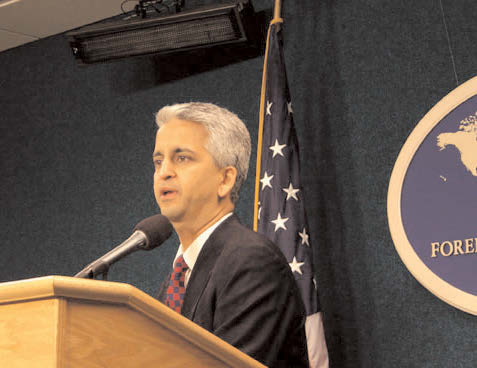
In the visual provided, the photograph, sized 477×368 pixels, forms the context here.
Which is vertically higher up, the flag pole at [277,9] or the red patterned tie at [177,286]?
the flag pole at [277,9]

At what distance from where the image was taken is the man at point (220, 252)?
4.03 feet

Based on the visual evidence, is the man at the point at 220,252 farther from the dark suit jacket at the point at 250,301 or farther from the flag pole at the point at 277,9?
the flag pole at the point at 277,9

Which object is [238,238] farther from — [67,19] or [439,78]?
[67,19]

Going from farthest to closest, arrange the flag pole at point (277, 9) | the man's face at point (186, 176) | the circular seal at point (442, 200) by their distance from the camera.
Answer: the flag pole at point (277, 9), the circular seal at point (442, 200), the man's face at point (186, 176)

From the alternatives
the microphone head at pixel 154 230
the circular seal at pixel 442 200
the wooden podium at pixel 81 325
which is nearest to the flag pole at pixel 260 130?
the circular seal at pixel 442 200

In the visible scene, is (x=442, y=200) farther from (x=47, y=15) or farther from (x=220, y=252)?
(x=47, y=15)

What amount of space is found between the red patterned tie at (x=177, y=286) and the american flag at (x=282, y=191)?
Result: 3.15 feet

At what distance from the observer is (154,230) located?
4.30ft

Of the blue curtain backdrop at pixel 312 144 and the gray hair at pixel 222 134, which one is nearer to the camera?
the gray hair at pixel 222 134

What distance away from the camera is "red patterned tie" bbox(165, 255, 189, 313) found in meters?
1.55

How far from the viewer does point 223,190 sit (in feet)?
5.53

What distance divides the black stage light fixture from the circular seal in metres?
0.99

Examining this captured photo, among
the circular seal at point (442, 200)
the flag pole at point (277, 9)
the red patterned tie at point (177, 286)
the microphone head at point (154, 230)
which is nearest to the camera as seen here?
the microphone head at point (154, 230)

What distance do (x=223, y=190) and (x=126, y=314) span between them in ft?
3.08
